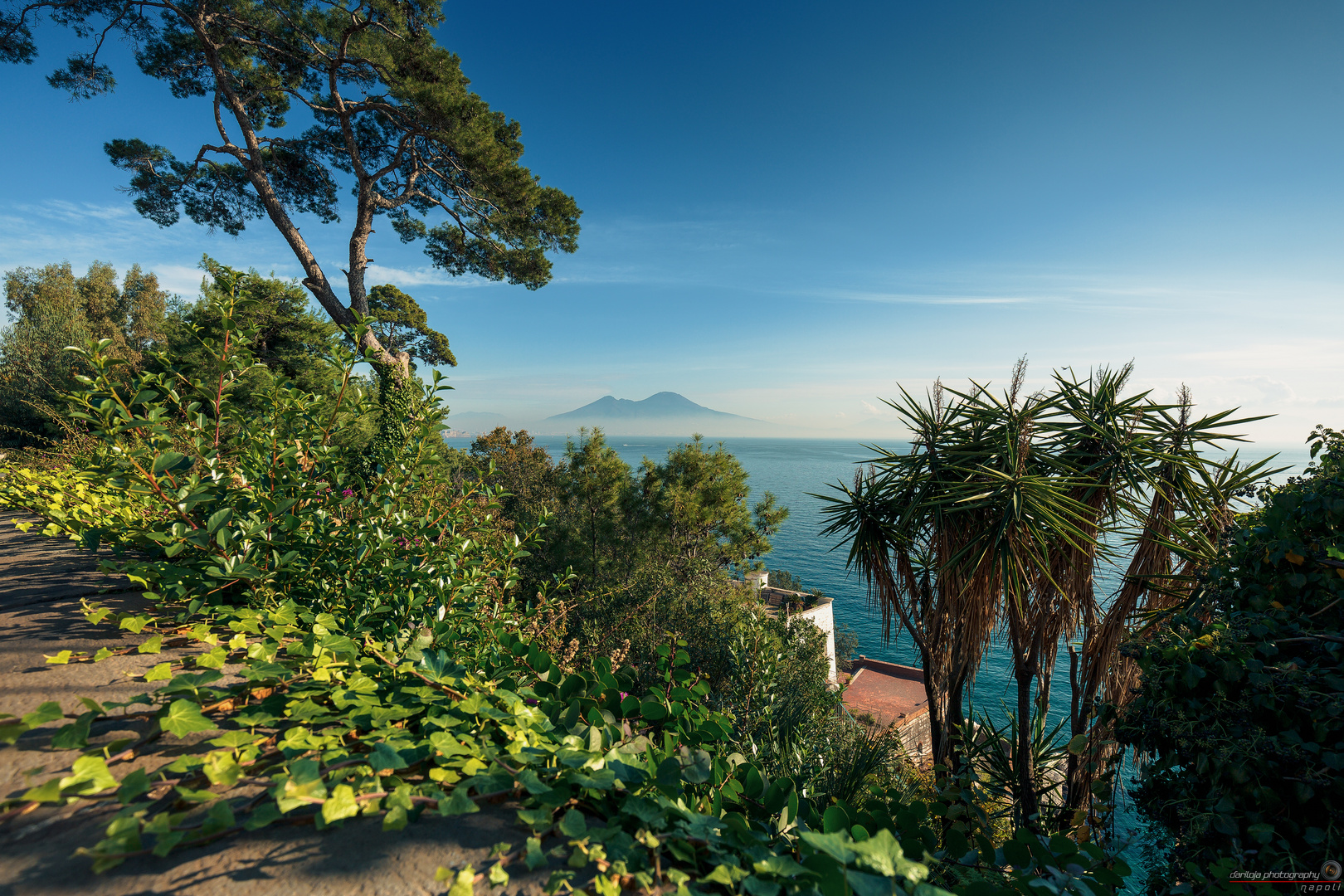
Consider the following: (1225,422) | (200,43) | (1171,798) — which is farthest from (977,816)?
(200,43)

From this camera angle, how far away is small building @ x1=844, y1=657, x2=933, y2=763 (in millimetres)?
16125

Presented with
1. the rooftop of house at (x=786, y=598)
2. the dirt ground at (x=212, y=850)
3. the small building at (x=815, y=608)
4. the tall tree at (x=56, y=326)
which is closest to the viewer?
the dirt ground at (x=212, y=850)

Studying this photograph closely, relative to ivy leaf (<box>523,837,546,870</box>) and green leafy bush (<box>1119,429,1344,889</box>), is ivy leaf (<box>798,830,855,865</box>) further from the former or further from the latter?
green leafy bush (<box>1119,429,1344,889</box>)

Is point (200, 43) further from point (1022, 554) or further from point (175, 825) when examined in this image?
point (1022, 554)

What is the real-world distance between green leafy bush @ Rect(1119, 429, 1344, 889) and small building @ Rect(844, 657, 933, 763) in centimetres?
1341

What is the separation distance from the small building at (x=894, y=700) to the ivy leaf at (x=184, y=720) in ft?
50.7

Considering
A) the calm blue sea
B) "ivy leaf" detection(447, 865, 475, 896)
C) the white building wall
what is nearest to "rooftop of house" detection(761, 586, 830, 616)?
the white building wall

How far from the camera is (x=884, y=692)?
21.6m

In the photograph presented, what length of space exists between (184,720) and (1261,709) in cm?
312

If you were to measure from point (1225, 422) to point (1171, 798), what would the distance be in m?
4.29

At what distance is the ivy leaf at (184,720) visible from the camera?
37.3 inches

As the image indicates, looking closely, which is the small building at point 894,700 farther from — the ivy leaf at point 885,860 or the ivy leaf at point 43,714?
the ivy leaf at point 43,714
